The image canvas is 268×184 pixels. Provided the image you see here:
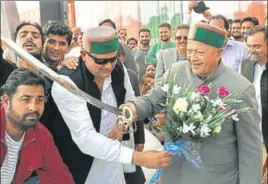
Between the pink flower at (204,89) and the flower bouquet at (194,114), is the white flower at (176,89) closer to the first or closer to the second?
the flower bouquet at (194,114)

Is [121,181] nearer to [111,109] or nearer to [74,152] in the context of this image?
[74,152]

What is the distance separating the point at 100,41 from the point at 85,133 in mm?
514

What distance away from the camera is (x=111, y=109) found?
254cm

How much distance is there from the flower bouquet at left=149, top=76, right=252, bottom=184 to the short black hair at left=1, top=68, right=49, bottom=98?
2.19 feet

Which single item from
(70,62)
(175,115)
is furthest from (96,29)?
(175,115)

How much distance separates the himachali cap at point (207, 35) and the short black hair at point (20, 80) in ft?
2.73

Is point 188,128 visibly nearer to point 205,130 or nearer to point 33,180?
point 205,130

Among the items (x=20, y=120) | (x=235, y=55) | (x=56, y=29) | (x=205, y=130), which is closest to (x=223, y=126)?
(x=205, y=130)

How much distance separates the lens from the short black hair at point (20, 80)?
2262mm

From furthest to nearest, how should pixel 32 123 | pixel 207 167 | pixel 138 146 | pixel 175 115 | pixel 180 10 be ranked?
pixel 180 10, pixel 138 146, pixel 207 167, pixel 175 115, pixel 32 123

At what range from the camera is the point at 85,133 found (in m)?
2.58

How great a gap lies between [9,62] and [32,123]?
1.87 ft

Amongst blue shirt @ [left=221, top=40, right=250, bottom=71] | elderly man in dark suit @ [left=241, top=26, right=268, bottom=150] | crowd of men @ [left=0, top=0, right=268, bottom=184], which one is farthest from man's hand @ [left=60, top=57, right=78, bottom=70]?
blue shirt @ [left=221, top=40, right=250, bottom=71]

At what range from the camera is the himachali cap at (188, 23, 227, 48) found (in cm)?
246
